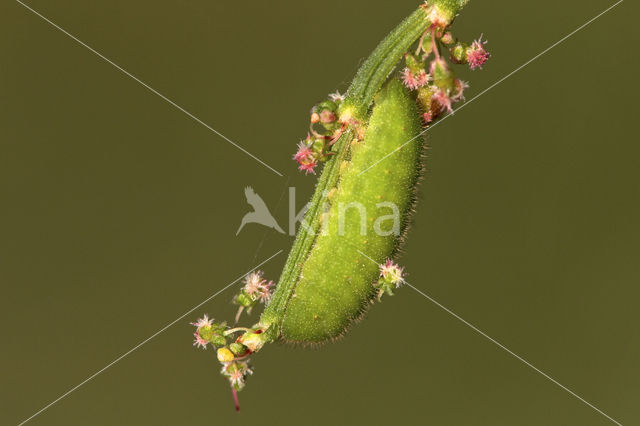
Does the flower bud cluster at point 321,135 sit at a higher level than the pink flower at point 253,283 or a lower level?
higher

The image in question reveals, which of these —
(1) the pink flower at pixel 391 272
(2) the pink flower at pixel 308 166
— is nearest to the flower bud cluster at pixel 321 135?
(2) the pink flower at pixel 308 166

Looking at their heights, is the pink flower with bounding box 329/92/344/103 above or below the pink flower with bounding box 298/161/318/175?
above

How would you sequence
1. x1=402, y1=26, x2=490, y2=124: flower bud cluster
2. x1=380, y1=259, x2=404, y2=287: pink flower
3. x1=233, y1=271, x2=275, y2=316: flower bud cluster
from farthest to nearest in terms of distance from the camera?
x1=233, y1=271, x2=275, y2=316: flower bud cluster
x1=380, y1=259, x2=404, y2=287: pink flower
x1=402, y1=26, x2=490, y2=124: flower bud cluster

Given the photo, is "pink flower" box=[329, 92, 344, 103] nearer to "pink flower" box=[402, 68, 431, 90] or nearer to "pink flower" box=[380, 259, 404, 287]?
"pink flower" box=[402, 68, 431, 90]

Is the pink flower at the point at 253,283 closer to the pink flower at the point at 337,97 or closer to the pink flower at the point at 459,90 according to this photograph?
the pink flower at the point at 337,97

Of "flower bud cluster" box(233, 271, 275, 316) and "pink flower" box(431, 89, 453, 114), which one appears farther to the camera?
"flower bud cluster" box(233, 271, 275, 316)

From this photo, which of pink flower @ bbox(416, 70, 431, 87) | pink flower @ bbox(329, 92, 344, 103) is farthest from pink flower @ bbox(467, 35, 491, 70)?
pink flower @ bbox(329, 92, 344, 103)

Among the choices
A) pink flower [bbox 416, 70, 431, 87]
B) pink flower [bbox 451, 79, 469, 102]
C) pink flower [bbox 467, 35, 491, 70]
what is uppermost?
pink flower [bbox 467, 35, 491, 70]

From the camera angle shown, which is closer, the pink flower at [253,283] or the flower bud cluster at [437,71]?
the flower bud cluster at [437,71]

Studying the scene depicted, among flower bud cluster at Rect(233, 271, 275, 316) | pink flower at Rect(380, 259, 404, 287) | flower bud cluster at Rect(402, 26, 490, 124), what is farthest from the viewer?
flower bud cluster at Rect(233, 271, 275, 316)
